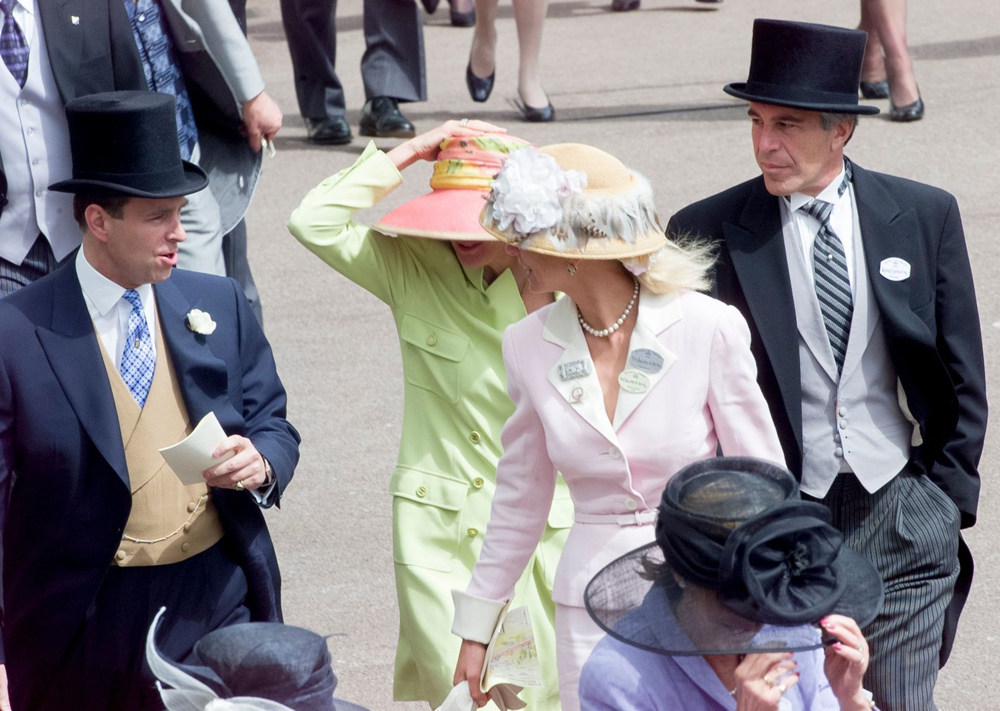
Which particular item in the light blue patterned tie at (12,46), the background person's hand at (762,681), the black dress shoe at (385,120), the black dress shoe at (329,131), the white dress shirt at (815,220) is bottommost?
the black dress shoe at (329,131)

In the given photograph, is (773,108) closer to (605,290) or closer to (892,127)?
(605,290)

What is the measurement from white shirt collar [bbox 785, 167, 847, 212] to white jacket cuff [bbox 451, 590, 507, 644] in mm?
1231

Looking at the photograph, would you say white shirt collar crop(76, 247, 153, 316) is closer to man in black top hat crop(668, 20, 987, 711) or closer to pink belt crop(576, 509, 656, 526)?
pink belt crop(576, 509, 656, 526)

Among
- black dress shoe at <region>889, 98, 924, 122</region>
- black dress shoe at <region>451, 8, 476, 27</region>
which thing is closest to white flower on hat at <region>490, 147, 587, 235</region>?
black dress shoe at <region>889, 98, 924, 122</region>

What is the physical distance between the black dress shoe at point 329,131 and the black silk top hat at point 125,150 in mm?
6184

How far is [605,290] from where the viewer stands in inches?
139

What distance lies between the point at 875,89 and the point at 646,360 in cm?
772

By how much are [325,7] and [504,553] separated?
6.65 metres

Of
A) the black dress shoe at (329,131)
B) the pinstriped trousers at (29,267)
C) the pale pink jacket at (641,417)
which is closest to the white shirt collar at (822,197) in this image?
the pale pink jacket at (641,417)

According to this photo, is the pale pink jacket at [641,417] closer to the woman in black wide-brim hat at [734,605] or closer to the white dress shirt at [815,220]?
the woman in black wide-brim hat at [734,605]

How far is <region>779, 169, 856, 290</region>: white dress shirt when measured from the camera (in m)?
4.00

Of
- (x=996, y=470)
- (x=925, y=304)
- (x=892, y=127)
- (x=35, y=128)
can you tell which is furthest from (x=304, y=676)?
(x=892, y=127)

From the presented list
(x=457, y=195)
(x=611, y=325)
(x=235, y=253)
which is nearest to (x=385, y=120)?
(x=235, y=253)

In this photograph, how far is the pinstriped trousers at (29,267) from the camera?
478 cm
